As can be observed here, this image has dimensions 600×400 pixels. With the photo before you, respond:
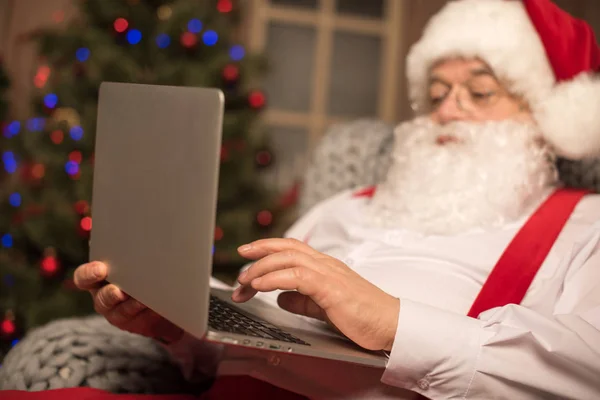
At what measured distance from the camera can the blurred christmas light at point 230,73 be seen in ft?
7.59

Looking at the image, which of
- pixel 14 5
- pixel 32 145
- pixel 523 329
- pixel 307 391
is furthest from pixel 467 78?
pixel 14 5

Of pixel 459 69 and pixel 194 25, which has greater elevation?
pixel 194 25

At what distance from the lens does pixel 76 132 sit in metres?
2.22

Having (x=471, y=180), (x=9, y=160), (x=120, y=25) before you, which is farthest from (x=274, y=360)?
(x=9, y=160)

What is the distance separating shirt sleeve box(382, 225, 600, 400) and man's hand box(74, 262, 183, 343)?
444 millimetres

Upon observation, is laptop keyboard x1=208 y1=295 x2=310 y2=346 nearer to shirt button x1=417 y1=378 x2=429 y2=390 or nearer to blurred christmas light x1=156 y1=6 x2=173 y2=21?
shirt button x1=417 y1=378 x2=429 y2=390

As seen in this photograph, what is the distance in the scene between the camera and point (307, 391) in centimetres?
100

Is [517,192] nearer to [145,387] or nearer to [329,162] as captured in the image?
[329,162]

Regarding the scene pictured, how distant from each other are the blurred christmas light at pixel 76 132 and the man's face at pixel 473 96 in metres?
1.38

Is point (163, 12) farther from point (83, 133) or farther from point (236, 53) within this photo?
point (83, 133)

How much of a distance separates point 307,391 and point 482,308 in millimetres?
343

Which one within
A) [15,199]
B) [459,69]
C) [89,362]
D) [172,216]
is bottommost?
[89,362]

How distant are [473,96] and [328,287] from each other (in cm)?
75

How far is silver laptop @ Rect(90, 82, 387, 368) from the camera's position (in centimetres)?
67
